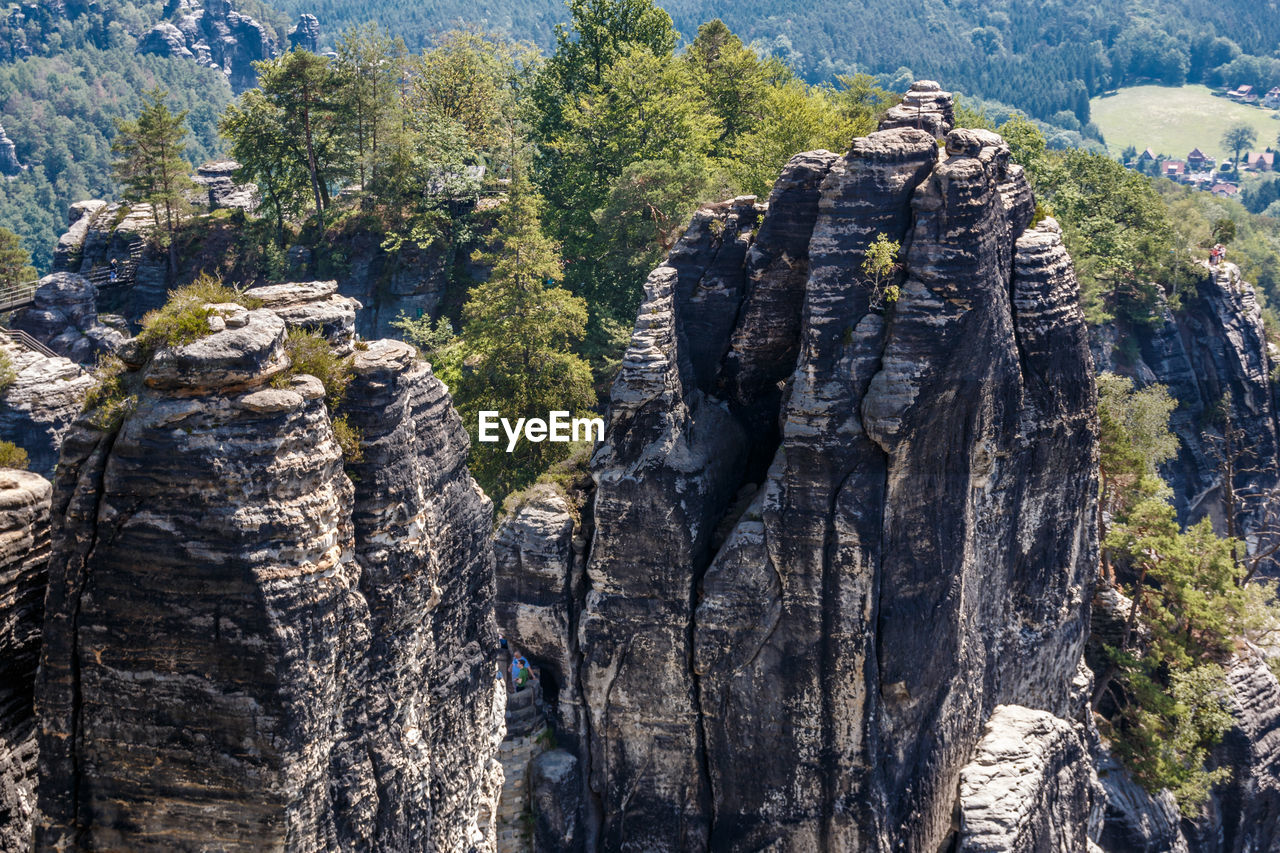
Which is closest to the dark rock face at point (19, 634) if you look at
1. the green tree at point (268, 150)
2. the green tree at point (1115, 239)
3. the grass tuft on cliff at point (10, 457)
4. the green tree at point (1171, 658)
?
the grass tuft on cliff at point (10, 457)

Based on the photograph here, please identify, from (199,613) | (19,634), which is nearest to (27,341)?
(19,634)

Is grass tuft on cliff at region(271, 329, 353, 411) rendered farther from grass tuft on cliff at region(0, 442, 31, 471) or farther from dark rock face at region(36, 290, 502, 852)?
grass tuft on cliff at region(0, 442, 31, 471)

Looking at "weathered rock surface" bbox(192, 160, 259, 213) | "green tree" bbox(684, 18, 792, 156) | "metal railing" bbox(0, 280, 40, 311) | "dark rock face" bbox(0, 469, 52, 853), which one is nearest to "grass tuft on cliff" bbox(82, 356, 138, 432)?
"dark rock face" bbox(0, 469, 52, 853)

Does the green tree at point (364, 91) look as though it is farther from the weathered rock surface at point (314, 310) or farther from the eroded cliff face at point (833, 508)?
the weathered rock surface at point (314, 310)

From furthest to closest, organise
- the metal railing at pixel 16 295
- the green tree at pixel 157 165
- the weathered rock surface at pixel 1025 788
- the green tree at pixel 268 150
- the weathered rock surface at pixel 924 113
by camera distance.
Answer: the metal railing at pixel 16 295
the green tree at pixel 157 165
the green tree at pixel 268 150
the weathered rock surface at pixel 924 113
the weathered rock surface at pixel 1025 788

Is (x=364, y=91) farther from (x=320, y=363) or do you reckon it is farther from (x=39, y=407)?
(x=320, y=363)

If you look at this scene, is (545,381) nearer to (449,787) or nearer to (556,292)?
(556,292)
